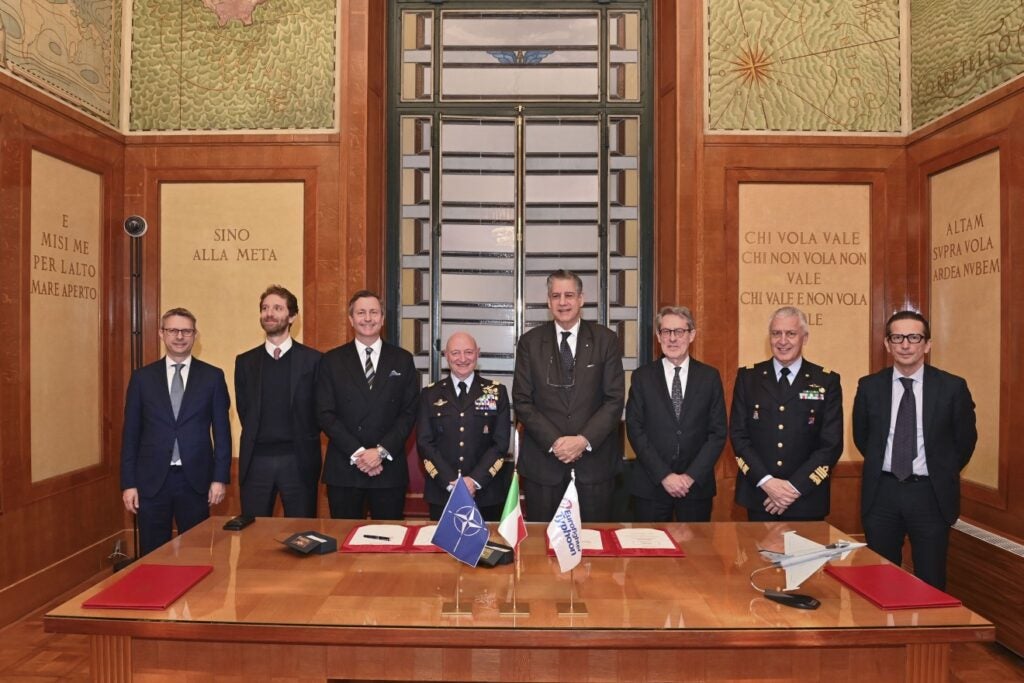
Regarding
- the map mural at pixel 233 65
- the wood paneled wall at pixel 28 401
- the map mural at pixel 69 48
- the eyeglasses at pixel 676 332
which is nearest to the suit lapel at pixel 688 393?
the eyeglasses at pixel 676 332

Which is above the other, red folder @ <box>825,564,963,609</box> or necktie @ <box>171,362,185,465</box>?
necktie @ <box>171,362,185,465</box>

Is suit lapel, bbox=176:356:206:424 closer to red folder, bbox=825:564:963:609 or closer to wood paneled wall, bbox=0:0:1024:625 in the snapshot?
wood paneled wall, bbox=0:0:1024:625

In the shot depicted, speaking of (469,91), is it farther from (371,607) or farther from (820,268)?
(371,607)

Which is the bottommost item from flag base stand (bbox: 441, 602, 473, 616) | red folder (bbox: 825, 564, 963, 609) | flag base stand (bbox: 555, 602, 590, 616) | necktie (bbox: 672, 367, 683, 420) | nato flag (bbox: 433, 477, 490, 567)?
flag base stand (bbox: 441, 602, 473, 616)

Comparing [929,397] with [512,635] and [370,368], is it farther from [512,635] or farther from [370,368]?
[370,368]

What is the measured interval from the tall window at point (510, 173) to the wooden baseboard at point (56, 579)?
86.3 inches

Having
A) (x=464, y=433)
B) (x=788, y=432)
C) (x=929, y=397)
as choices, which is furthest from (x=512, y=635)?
(x=929, y=397)

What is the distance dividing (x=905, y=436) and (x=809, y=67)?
9.03ft

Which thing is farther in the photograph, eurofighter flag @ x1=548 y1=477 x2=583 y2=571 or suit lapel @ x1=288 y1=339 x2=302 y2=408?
suit lapel @ x1=288 y1=339 x2=302 y2=408

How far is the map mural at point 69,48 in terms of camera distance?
389 cm

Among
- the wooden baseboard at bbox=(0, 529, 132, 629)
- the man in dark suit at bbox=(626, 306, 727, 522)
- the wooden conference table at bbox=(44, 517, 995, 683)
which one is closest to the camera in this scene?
the wooden conference table at bbox=(44, 517, 995, 683)

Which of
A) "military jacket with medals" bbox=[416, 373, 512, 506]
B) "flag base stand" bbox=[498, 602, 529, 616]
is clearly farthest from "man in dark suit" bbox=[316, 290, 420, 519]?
"flag base stand" bbox=[498, 602, 529, 616]

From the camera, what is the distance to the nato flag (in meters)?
2.04

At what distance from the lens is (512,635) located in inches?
68.9
